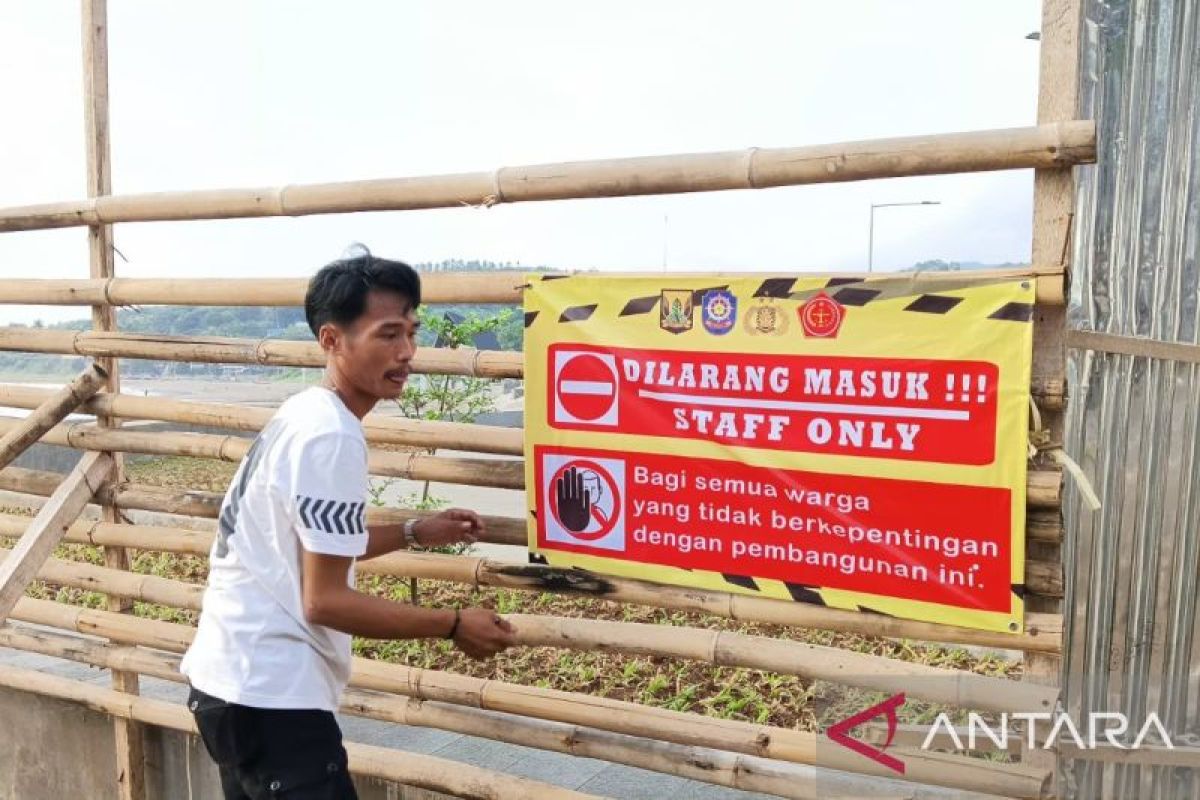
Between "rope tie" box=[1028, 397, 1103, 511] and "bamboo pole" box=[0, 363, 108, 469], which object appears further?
"bamboo pole" box=[0, 363, 108, 469]

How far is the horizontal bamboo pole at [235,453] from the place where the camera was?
301 cm

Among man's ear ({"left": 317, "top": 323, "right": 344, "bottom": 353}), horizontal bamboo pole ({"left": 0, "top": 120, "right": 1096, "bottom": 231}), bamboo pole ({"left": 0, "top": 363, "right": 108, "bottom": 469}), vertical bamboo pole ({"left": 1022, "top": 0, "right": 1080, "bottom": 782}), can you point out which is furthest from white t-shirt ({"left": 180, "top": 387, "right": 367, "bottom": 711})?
bamboo pole ({"left": 0, "top": 363, "right": 108, "bottom": 469})

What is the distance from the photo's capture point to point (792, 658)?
2.64 meters

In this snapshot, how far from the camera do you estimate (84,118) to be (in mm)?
3525

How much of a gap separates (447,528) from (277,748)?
29.2 inches

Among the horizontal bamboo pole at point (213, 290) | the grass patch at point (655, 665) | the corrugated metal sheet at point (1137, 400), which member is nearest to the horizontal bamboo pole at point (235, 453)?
the horizontal bamboo pole at point (213, 290)

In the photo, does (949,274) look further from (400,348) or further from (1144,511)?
(400,348)

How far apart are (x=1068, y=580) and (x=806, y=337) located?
3.16 ft

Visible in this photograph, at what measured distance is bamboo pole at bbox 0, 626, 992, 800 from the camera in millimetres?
2637

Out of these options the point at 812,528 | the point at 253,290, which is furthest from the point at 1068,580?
the point at 253,290

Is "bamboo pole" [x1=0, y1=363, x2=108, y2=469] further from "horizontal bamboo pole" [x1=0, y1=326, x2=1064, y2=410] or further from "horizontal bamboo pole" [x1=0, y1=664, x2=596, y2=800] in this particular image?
"horizontal bamboo pole" [x1=0, y1=664, x2=596, y2=800]

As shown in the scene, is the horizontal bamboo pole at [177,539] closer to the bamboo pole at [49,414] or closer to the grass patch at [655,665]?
the bamboo pole at [49,414]

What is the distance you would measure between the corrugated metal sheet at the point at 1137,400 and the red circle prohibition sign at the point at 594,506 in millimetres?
1176

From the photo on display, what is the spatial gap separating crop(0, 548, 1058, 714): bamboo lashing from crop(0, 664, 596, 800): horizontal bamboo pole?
17.7 inches
